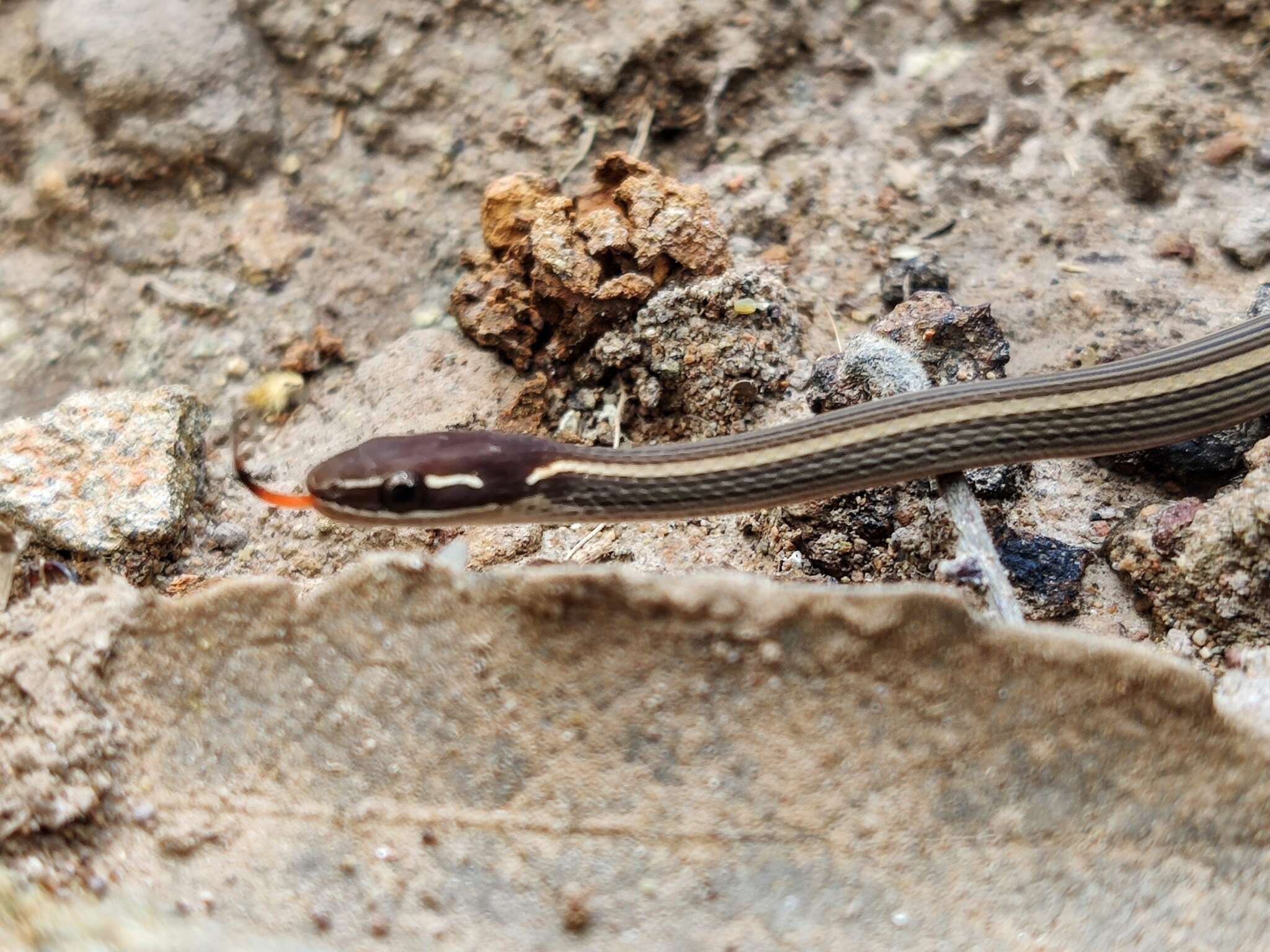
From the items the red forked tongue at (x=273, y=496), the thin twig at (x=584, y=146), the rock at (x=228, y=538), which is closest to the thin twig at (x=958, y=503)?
the thin twig at (x=584, y=146)

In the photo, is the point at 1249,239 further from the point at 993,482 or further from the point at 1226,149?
the point at 993,482

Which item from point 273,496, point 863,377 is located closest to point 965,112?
point 863,377

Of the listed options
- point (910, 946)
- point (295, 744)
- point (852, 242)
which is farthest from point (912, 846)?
point (852, 242)

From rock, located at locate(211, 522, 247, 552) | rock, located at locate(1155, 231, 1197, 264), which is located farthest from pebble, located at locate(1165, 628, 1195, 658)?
rock, located at locate(211, 522, 247, 552)

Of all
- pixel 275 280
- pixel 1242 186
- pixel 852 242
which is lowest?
pixel 1242 186

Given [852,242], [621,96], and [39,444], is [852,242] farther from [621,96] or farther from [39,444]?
[39,444]

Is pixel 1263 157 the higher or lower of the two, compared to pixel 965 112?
lower
